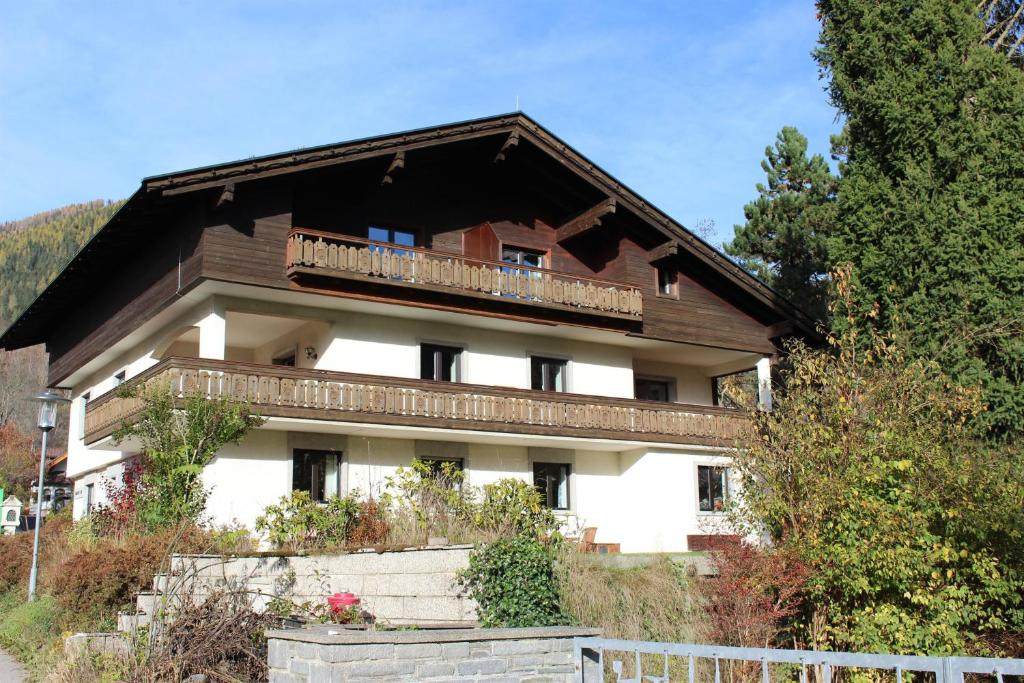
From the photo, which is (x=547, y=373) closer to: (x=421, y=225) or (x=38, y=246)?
(x=421, y=225)

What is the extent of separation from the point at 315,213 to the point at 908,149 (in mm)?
13303

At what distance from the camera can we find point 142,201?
74.9 ft

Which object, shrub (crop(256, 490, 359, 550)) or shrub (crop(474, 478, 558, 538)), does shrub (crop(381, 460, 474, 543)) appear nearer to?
shrub (crop(474, 478, 558, 538))

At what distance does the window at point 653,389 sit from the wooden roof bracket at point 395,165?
11.0 meters

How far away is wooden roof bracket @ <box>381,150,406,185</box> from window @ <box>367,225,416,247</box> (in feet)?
4.43

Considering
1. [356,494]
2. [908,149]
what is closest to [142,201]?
[356,494]

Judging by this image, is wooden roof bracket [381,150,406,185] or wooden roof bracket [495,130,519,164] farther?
wooden roof bracket [495,130,519,164]

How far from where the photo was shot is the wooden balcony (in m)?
21.4

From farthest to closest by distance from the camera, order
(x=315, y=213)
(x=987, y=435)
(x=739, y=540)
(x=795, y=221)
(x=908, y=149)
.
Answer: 1. (x=795, y=221)
2. (x=315, y=213)
3. (x=908, y=149)
4. (x=987, y=435)
5. (x=739, y=540)

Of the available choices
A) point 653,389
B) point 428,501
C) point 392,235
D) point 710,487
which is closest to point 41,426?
point 428,501

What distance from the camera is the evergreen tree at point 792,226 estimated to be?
123 ft

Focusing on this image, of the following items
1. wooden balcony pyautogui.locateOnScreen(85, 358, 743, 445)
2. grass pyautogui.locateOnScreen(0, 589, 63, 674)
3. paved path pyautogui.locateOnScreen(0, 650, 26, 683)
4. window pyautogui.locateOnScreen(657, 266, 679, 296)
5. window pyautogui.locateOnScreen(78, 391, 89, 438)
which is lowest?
paved path pyautogui.locateOnScreen(0, 650, 26, 683)

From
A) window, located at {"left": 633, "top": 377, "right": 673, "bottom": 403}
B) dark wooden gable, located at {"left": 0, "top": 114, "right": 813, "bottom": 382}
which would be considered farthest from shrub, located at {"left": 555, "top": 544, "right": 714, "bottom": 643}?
window, located at {"left": 633, "top": 377, "right": 673, "bottom": 403}

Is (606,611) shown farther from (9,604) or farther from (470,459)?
(9,604)
